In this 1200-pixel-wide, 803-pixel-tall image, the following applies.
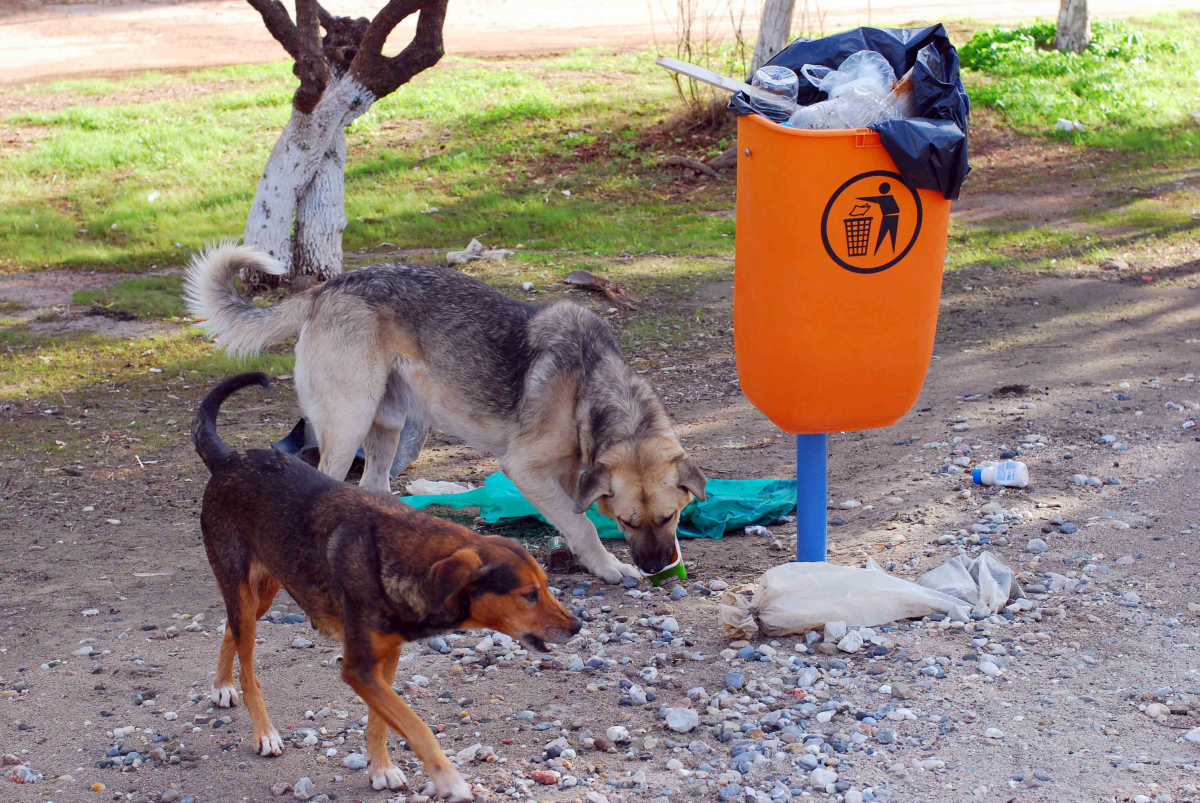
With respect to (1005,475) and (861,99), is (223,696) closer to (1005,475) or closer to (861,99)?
(861,99)

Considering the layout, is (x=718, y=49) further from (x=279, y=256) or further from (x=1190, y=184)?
(x=279, y=256)

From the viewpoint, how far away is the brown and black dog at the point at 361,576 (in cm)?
347

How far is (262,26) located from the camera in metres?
24.2

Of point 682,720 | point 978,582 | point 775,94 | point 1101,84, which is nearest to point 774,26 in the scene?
point 1101,84

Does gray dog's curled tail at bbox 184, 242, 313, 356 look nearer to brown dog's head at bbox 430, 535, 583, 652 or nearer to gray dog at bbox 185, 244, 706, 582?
gray dog at bbox 185, 244, 706, 582

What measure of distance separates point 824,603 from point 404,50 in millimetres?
7478

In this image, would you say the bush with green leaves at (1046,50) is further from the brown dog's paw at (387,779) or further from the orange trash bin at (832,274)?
the brown dog's paw at (387,779)

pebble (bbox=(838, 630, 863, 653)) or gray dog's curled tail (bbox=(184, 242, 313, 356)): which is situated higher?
gray dog's curled tail (bbox=(184, 242, 313, 356))

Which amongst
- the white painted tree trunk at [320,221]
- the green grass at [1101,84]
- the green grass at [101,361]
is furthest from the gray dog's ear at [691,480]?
the green grass at [1101,84]

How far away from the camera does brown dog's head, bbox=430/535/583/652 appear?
11.2 feet

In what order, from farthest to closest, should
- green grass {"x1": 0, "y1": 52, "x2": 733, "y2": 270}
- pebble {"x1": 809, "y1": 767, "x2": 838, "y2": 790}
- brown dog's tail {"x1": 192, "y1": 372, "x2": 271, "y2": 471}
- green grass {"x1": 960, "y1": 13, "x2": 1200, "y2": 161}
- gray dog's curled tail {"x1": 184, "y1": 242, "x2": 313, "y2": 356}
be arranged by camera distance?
green grass {"x1": 960, "y1": 13, "x2": 1200, "y2": 161} < green grass {"x1": 0, "y1": 52, "x2": 733, "y2": 270} < gray dog's curled tail {"x1": 184, "y1": 242, "x2": 313, "y2": 356} < brown dog's tail {"x1": 192, "y1": 372, "x2": 271, "y2": 471} < pebble {"x1": 809, "y1": 767, "x2": 838, "y2": 790}

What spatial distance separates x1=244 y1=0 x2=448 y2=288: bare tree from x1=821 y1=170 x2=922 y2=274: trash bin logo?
6.58 meters

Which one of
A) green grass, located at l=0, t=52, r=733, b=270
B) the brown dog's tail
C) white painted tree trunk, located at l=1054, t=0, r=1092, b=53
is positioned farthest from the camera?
white painted tree trunk, located at l=1054, t=0, r=1092, b=53

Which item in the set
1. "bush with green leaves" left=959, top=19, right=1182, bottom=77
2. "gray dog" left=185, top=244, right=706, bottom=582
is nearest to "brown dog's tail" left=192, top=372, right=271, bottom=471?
"gray dog" left=185, top=244, right=706, bottom=582
